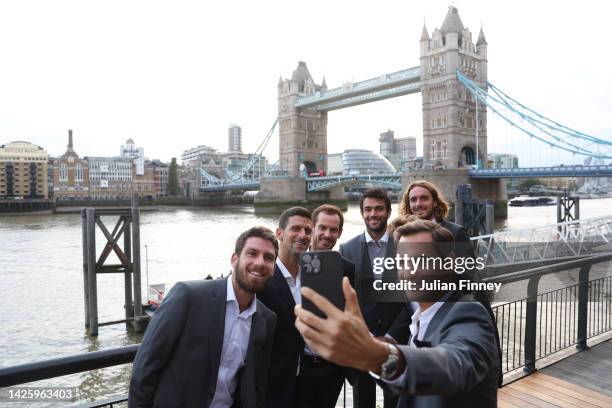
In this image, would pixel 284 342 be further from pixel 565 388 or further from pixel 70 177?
pixel 70 177

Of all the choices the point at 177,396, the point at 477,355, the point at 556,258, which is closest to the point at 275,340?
the point at 177,396

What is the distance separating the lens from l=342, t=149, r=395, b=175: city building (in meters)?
80.9

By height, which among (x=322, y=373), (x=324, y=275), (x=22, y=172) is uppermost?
(x=22, y=172)

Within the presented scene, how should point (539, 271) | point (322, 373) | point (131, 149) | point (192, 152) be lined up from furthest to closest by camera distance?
point (192, 152) < point (131, 149) < point (539, 271) < point (322, 373)

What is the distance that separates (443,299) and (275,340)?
42.3 inches

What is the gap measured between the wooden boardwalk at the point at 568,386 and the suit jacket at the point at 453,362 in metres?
1.92

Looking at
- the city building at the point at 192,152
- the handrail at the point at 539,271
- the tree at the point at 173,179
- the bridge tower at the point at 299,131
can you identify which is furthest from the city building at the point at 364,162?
the handrail at the point at 539,271

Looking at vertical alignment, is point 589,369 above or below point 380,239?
below

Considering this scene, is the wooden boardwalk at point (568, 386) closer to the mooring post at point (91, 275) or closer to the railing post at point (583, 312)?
the railing post at point (583, 312)

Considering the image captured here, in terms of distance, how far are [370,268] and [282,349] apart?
597 millimetres

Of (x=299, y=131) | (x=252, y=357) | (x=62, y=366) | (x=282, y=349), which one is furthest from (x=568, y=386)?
(x=299, y=131)

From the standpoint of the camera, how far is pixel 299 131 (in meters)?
56.7

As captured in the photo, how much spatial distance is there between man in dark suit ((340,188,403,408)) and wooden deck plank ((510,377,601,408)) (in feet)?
Answer: 4.12

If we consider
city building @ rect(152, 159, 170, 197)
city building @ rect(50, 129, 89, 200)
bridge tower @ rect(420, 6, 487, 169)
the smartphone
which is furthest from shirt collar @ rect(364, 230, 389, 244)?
city building @ rect(152, 159, 170, 197)
